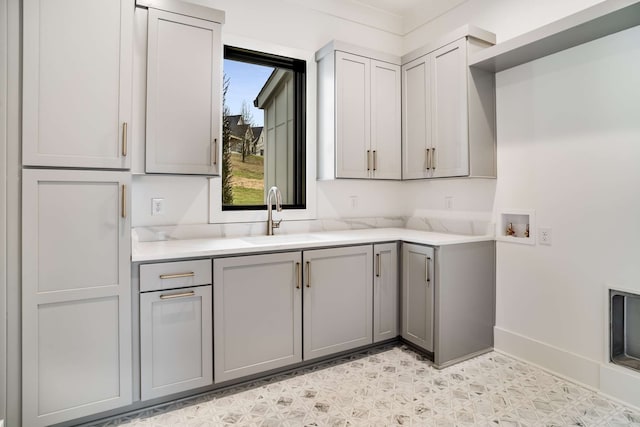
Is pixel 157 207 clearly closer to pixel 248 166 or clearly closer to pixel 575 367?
pixel 248 166

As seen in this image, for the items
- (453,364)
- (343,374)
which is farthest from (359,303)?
(453,364)

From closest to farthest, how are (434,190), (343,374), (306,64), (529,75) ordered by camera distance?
1. (343,374)
2. (529,75)
3. (306,64)
4. (434,190)

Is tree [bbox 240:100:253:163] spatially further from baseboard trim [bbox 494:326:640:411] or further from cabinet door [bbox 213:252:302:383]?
baseboard trim [bbox 494:326:640:411]

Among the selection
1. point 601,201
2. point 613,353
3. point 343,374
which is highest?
point 601,201

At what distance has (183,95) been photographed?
86.7 inches

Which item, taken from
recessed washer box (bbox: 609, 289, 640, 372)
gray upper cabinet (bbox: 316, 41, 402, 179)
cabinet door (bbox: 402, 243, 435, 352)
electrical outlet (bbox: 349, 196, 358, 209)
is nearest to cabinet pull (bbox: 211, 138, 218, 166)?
gray upper cabinet (bbox: 316, 41, 402, 179)

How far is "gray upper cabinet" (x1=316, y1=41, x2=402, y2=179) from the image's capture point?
284 cm

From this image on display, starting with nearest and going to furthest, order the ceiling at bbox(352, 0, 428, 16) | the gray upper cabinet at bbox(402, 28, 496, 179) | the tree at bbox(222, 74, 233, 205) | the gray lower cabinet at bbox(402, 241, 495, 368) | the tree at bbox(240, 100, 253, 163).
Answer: the gray lower cabinet at bbox(402, 241, 495, 368)
the gray upper cabinet at bbox(402, 28, 496, 179)
the tree at bbox(222, 74, 233, 205)
the tree at bbox(240, 100, 253, 163)
the ceiling at bbox(352, 0, 428, 16)

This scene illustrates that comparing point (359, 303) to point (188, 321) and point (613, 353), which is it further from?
point (613, 353)

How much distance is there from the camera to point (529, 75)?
246 centimetres

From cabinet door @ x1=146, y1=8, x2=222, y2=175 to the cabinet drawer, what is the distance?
2.08 feet

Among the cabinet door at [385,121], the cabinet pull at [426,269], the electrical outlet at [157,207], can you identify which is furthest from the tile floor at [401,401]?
the cabinet door at [385,121]

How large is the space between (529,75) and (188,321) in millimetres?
2743

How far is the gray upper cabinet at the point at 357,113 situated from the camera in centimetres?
284
